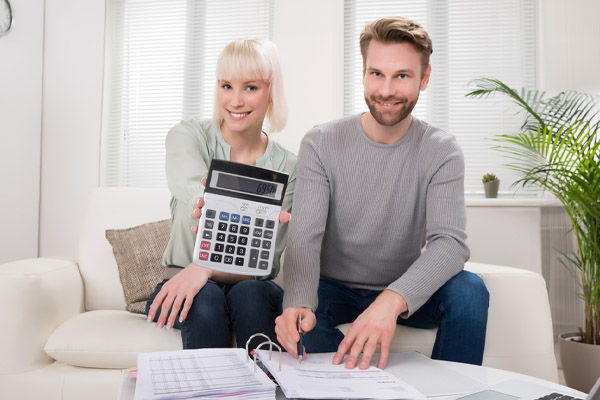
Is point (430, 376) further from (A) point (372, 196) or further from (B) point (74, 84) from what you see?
(B) point (74, 84)

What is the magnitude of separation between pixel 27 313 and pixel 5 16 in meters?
1.84

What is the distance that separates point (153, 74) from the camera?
2.82 meters

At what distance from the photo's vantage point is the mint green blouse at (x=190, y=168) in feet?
3.91

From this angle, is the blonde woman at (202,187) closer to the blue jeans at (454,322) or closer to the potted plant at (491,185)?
the blue jeans at (454,322)

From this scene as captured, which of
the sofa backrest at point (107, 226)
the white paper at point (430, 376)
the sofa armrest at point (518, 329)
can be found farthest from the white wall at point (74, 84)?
the white paper at point (430, 376)

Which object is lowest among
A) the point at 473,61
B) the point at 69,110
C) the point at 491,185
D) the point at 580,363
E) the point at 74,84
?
the point at 580,363

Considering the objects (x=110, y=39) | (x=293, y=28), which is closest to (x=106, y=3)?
(x=110, y=39)

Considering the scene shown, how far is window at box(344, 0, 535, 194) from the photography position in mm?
2584

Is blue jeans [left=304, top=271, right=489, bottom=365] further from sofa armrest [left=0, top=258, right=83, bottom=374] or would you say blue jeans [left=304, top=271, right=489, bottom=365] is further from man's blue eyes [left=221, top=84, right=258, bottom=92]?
sofa armrest [left=0, top=258, right=83, bottom=374]

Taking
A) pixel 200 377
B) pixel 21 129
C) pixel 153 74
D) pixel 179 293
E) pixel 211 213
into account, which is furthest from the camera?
pixel 153 74

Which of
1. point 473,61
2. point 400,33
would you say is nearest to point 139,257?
point 400,33

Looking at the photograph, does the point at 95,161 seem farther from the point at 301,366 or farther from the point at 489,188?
the point at 301,366

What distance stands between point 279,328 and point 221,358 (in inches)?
7.4

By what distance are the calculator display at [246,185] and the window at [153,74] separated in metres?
1.89
